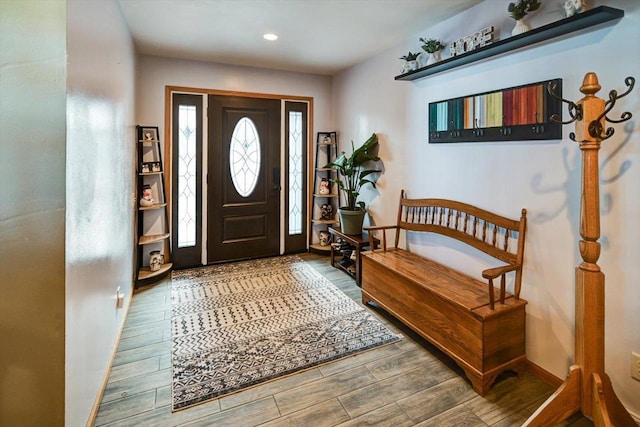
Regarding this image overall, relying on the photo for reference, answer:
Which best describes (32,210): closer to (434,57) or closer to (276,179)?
(434,57)

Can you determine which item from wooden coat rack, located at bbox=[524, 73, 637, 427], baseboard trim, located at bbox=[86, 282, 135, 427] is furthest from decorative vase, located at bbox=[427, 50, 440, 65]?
baseboard trim, located at bbox=[86, 282, 135, 427]

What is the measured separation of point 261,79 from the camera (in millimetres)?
4371

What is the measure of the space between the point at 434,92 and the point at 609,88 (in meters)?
1.37

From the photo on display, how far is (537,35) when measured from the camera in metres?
1.96

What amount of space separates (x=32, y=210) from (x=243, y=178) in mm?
3168

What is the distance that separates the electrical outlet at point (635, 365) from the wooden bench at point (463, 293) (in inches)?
20.7

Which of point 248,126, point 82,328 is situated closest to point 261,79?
point 248,126

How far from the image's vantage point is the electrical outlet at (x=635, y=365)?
5.53ft

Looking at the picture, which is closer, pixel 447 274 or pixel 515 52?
pixel 515 52

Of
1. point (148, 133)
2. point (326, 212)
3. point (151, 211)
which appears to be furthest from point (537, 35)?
point (151, 211)

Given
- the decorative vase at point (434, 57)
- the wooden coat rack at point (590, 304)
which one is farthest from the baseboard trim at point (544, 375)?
the decorative vase at point (434, 57)

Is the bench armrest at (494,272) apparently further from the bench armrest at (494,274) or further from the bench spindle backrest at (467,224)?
the bench spindle backrest at (467,224)

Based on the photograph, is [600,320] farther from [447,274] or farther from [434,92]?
[434,92]

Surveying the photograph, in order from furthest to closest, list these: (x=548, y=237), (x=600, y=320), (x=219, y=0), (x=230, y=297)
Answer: (x=230, y=297)
(x=219, y=0)
(x=548, y=237)
(x=600, y=320)
